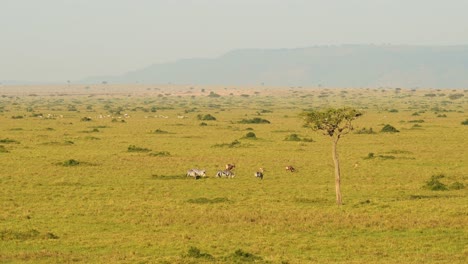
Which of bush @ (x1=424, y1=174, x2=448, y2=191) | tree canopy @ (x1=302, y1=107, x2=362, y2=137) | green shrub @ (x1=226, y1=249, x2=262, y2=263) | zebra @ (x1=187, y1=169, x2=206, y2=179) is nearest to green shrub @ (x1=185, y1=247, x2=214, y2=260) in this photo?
green shrub @ (x1=226, y1=249, x2=262, y2=263)

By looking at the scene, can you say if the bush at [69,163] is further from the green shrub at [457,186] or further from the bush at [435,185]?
the green shrub at [457,186]

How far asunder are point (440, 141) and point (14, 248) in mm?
34978

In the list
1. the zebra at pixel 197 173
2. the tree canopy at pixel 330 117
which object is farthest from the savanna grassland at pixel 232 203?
the tree canopy at pixel 330 117

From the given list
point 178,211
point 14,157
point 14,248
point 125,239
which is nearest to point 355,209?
point 178,211

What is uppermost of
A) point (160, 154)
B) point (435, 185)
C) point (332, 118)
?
point (332, 118)

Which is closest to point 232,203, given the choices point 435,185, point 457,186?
point 435,185

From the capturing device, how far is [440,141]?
48.7 m

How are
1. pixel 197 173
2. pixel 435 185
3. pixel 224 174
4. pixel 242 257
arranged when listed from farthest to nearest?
pixel 224 174, pixel 197 173, pixel 435 185, pixel 242 257

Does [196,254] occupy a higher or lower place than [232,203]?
higher

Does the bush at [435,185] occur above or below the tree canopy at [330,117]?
below

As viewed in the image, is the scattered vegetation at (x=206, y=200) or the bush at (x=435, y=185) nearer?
the scattered vegetation at (x=206, y=200)

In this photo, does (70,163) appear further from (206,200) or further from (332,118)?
(332,118)

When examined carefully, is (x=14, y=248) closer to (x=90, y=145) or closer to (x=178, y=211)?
(x=178, y=211)

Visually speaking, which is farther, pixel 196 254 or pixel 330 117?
pixel 330 117
